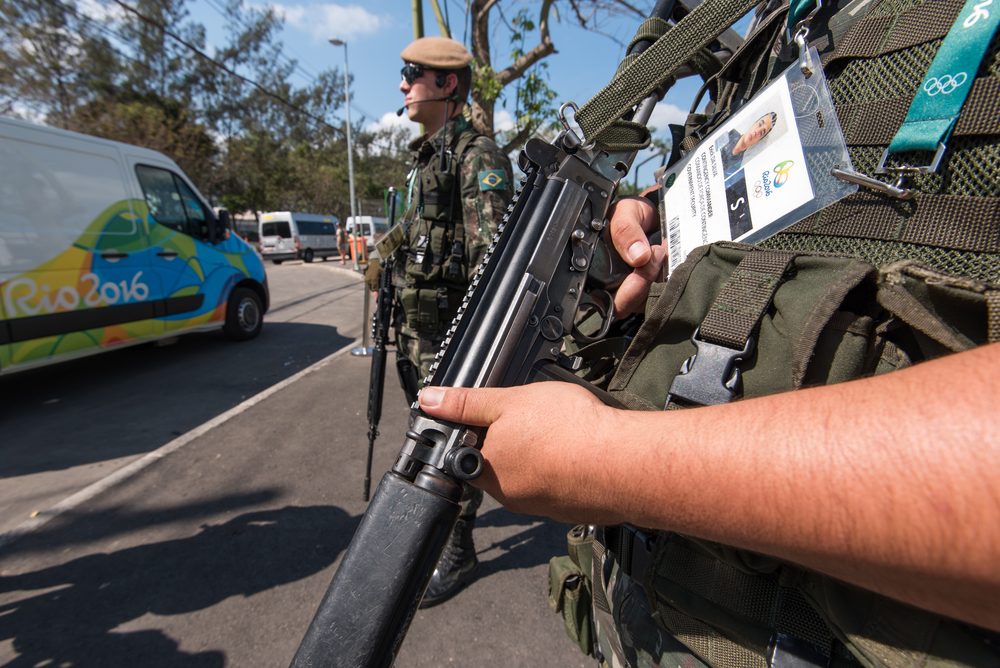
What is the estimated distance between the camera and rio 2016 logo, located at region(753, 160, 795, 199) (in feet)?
2.61

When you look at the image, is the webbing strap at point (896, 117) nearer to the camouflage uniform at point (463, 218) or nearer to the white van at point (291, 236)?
the camouflage uniform at point (463, 218)

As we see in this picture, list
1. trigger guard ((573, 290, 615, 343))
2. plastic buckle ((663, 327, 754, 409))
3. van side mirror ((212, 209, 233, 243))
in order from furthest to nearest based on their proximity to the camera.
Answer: van side mirror ((212, 209, 233, 243)) → trigger guard ((573, 290, 615, 343)) → plastic buckle ((663, 327, 754, 409))

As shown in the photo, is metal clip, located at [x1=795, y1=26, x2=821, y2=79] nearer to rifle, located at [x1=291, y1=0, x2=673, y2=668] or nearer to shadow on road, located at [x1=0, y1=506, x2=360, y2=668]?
rifle, located at [x1=291, y1=0, x2=673, y2=668]

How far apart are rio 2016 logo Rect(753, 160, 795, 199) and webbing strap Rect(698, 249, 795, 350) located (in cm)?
14

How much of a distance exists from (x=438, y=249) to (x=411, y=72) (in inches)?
43.4

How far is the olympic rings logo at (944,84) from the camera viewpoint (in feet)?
1.93

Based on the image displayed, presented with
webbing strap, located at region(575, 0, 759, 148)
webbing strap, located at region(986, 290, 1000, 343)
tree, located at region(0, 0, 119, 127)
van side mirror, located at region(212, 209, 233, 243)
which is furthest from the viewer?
tree, located at region(0, 0, 119, 127)

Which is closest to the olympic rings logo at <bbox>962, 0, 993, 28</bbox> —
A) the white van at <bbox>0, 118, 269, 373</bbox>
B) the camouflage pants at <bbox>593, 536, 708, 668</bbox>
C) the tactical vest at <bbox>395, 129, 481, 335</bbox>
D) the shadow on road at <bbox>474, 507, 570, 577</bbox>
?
the camouflage pants at <bbox>593, 536, 708, 668</bbox>

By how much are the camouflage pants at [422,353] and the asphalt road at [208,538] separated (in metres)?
0.45

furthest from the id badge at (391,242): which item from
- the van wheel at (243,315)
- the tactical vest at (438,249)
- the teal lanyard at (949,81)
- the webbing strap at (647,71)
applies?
the van wheel at (243,315)

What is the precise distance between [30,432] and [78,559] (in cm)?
218

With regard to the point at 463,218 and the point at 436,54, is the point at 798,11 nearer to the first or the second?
the point at 463,218

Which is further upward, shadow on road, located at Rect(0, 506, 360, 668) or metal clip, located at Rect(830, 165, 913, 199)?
metal clip, located at Rect(830, 165, 913, 199)

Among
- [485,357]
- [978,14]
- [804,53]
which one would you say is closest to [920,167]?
Answer: [978,14]
